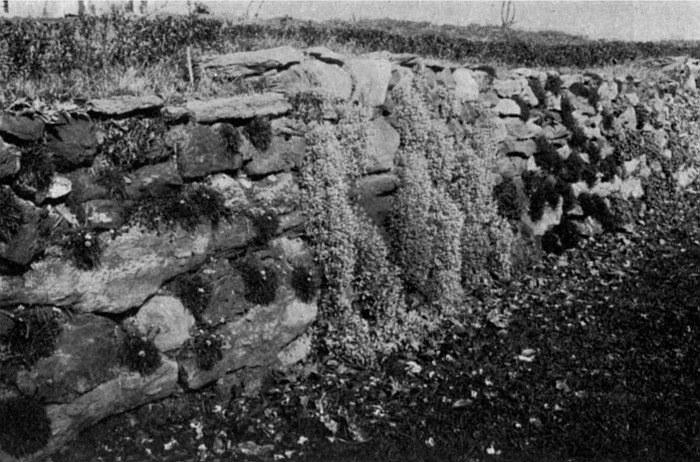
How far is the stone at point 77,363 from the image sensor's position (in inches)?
195

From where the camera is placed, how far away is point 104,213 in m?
5.36

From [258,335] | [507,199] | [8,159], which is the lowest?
[258,335]

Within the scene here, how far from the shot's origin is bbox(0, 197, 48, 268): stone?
4.83 meters

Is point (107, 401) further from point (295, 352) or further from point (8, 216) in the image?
point (295, 352)

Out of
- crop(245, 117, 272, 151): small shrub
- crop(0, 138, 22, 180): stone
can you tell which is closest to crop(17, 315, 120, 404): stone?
crop(0, 138, 22, 180): stone

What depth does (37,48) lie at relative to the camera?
21.1 ft

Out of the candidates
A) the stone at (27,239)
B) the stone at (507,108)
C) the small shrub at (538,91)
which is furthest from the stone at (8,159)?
the small shrub at (538,91)

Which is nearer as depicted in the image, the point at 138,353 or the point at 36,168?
the point at 36,168

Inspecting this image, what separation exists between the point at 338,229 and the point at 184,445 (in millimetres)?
2329

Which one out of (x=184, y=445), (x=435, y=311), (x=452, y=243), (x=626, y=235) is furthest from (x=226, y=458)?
(x=626, y=235)

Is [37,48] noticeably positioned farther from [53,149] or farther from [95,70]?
[53,149]

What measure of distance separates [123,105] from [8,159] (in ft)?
3.25

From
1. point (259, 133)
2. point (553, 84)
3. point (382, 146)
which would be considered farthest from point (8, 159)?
point (553, 84)

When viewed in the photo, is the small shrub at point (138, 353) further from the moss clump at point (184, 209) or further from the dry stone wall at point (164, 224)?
the moss clump at point (184, 209)
